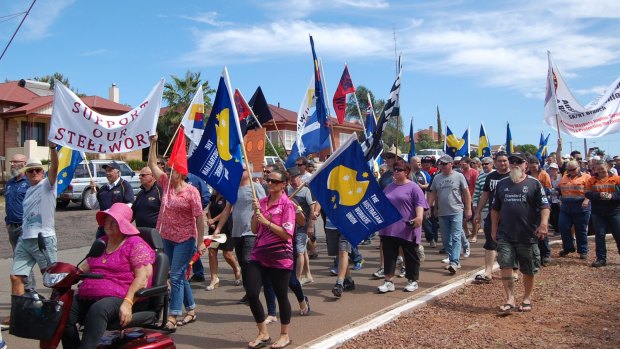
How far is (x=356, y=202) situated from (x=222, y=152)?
1.66 m

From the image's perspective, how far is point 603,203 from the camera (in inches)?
382

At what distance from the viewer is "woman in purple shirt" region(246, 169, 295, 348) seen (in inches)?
217

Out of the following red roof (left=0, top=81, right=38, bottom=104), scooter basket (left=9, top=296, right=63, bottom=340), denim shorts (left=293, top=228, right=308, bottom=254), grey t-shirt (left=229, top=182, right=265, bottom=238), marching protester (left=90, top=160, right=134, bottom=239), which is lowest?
scooter basket (left=9, top=296, right=63, bottom=340)

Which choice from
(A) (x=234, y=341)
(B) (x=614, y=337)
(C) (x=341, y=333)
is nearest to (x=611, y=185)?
(B) (x=614, y=337)

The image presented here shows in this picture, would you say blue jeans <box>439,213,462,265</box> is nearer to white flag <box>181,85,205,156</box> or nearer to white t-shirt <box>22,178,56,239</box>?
white flag <box>181,85,205,156</box>

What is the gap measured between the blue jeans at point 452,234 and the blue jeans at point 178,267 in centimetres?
450

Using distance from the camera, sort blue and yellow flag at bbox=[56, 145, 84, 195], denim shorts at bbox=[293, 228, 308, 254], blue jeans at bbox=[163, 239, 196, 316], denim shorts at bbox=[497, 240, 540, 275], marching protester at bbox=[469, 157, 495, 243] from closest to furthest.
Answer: blue jeans at bbox=[163, 239, 196, 316]
denim shorts at bbox=[497, 240, 540, 275]
denim shorts at bbox=[293, 228, 308, 254]
blue and yellow flag at bbox=[56, 145, 84, 195]
marching protester at bbox=[469, 157, 495, 243]

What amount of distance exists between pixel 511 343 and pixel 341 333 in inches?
64.0

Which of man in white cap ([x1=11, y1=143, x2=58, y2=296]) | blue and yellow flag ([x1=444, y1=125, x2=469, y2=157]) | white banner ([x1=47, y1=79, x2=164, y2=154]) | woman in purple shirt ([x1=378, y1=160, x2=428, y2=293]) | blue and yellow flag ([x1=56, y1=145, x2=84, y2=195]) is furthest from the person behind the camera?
blue and yellow flag ([x1=444, y1=125, x2=469, y2=157])

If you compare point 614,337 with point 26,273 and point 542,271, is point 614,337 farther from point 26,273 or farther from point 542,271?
point 26,273

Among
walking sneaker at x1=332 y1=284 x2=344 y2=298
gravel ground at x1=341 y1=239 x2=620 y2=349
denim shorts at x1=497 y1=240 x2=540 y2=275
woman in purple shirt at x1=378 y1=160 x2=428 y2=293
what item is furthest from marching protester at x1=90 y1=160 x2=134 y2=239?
denim shorts at x1=497 y1=240 x2=540 y2=275

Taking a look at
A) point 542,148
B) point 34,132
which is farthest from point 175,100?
point 542,148

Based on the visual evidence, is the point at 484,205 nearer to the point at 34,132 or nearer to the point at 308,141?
the point at 308,141

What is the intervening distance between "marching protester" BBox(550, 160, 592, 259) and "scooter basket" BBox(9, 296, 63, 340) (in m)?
8.88
